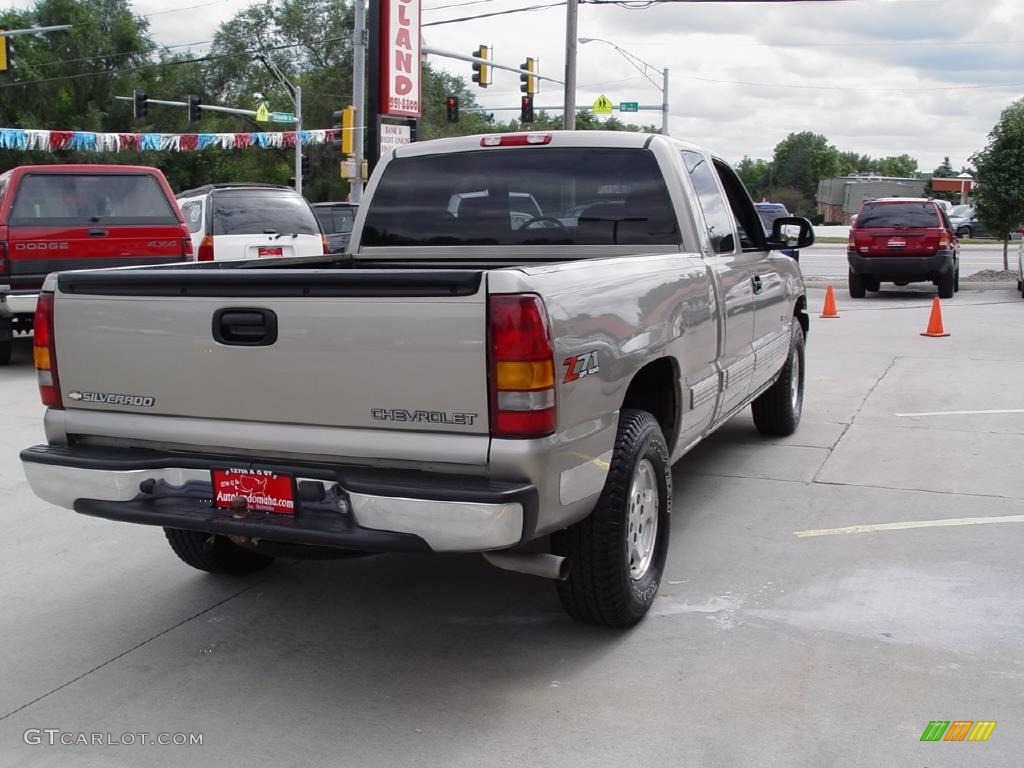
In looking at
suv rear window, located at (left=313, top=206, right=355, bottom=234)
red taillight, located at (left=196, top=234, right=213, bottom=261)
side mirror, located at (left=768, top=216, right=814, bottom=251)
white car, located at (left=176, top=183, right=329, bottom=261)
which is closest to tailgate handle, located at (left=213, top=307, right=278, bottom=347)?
side mirror, located at (left=768, top=216, right=814, bottom=251)

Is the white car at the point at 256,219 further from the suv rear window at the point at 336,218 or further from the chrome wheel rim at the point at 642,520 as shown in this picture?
the chrome wheel rim at the point at 642,520

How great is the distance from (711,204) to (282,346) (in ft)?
9.63

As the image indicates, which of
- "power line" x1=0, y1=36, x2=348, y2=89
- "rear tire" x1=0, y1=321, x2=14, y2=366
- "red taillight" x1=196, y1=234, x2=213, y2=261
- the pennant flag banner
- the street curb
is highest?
"power line" x1=0, y1=36, x2=348, y2=89

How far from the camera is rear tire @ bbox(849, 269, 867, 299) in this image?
1939 cm

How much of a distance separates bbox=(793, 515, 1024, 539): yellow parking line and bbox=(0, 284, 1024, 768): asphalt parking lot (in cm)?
2

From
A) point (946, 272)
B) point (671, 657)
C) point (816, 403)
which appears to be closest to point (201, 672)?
point (671, 657)

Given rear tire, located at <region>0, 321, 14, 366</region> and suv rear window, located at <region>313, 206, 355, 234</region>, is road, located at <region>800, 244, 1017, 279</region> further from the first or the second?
rear tire, located at <region>0, 321, 14, 366</region>

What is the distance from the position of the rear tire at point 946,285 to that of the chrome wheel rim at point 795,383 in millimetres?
11703

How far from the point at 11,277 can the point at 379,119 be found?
6018mm

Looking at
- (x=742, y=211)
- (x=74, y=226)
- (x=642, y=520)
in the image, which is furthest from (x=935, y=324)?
(x=642, y=520)

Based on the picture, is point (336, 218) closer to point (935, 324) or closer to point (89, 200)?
point (89, 200)

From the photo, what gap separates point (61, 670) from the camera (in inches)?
161

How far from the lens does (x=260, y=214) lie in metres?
14.7

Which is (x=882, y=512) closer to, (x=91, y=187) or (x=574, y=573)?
(x=574, y=573)
